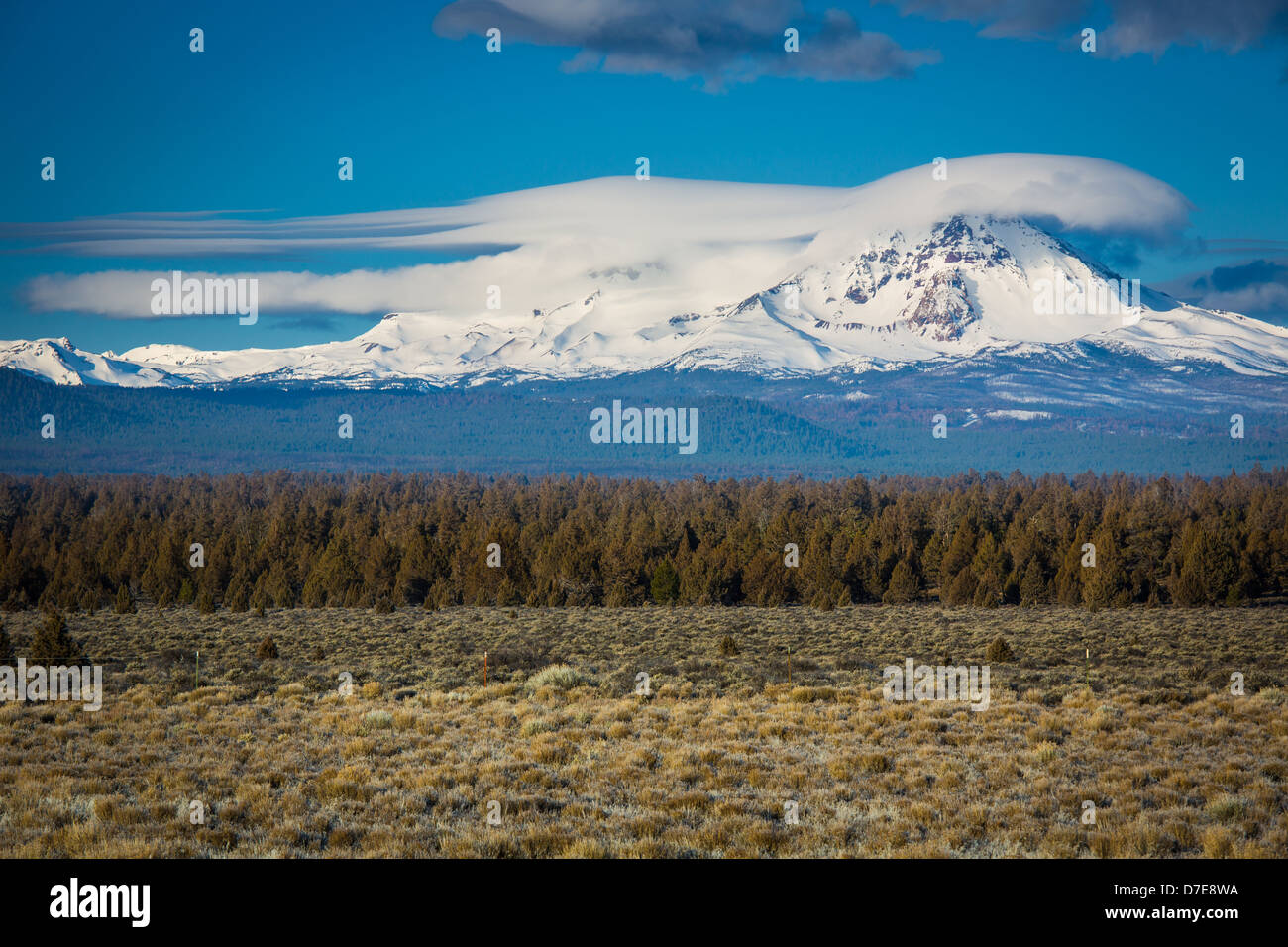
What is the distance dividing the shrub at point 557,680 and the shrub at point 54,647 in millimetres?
14002

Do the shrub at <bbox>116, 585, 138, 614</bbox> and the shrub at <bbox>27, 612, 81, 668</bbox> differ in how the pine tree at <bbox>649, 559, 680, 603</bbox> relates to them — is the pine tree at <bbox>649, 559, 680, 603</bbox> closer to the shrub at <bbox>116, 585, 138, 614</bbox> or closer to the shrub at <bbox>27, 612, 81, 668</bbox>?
the shrub at <bbox>116, 585, 138, 614</bbox>

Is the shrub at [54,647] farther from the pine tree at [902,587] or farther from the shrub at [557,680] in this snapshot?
the pine tree at [902,587]

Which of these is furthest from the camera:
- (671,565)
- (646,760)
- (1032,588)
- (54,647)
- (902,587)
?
(671,565)

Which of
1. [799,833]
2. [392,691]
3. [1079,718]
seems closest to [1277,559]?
[1079,718]

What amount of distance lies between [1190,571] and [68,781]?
63.6m

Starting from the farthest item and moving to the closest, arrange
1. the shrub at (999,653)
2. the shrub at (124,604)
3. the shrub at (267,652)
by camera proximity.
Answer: the shrub at (124,604) < the shrub at (267,652) < the shrub at (999,653)

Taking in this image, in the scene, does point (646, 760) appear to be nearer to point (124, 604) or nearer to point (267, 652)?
point (267, 652)

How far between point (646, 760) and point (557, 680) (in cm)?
1109

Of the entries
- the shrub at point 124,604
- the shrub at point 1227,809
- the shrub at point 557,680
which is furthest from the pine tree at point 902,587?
the shrub at point 1227,809

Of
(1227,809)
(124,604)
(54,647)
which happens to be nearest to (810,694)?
(1227,809)

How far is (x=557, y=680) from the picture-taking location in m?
29.5

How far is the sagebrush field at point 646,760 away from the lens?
45.3 feet

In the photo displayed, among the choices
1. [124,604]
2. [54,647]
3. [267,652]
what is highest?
[54,647]

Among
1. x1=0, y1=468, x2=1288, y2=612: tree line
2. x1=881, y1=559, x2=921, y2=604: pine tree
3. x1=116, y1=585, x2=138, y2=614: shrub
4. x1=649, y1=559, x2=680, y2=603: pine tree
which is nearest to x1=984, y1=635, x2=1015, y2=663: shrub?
x1=0, y1=468, x2=1288, y2=612: tree line
